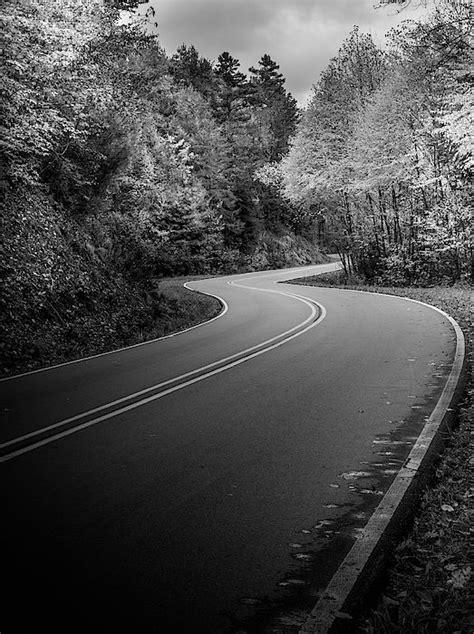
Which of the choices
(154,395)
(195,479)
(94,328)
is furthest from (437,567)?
(94,328)

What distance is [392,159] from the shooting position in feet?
88.6

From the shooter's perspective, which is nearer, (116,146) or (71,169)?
(71,169)

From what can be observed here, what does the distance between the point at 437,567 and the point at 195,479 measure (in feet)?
7.23

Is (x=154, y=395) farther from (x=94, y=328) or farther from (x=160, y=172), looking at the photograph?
(x=160, y=172)

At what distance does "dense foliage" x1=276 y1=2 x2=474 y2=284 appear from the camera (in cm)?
2294


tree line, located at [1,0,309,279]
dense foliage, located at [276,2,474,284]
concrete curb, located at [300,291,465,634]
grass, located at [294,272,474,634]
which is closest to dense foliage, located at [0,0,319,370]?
tree line, located at [1,0,309,279]

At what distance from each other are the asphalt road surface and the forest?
16.2 ft

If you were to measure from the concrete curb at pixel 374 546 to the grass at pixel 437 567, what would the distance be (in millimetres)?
78

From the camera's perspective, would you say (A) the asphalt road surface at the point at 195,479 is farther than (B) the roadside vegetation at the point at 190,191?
No

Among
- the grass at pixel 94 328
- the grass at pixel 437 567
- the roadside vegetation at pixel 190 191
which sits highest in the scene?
the roadside vegetation at pixel 190 191

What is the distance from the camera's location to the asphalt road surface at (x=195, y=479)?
10.7 ft

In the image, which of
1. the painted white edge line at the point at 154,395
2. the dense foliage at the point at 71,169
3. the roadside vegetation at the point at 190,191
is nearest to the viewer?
the painted white edge line at the point at 154,395

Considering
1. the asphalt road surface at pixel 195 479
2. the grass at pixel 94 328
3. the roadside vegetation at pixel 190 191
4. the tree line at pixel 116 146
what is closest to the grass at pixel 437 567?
the roadside vegetation at pixel 190 191

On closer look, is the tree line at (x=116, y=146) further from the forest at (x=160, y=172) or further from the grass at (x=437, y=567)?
the grass at (x=437, y=567)
